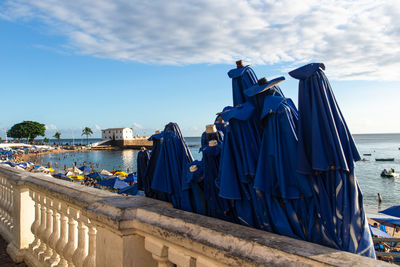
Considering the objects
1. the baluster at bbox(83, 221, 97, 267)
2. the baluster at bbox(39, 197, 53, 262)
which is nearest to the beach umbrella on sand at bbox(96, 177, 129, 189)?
the baluster at bbox(39, 197, 53, 262)

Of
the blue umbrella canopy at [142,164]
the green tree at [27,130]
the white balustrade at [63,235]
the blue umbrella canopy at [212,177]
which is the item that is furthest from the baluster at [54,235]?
the green tree at [27,130]

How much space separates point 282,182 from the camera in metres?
2.03

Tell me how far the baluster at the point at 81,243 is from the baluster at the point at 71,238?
0.11 m

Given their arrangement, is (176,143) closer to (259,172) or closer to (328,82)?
(259,172)

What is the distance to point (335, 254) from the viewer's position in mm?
1401

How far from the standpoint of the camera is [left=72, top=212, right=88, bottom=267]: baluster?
2764mm

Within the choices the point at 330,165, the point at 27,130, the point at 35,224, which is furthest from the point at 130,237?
the point at 27,130

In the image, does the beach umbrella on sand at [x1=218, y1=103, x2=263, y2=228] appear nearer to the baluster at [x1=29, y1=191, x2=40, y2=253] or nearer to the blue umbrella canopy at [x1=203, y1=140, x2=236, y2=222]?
the blue umbrella canopy at [x1=203, y1=140, x2=236, y2=222]

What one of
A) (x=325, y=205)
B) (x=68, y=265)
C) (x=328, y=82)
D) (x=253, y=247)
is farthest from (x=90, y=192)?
(x=328, y=82)

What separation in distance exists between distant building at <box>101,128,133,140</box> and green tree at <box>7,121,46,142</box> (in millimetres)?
23602

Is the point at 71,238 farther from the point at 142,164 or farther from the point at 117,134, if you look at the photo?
the point at 117,134

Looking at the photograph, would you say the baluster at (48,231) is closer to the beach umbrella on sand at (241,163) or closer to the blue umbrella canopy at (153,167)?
the blue umbrella canopy at (153,167)

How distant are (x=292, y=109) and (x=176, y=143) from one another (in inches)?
56.1

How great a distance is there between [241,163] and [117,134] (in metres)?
120
